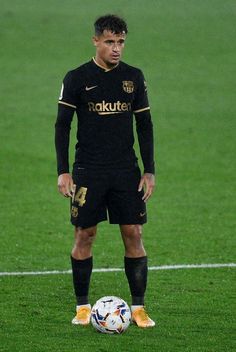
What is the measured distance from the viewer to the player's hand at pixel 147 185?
11.3m

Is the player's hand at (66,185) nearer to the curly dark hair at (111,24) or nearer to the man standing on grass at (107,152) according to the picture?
the man standing on grass at (107,152)

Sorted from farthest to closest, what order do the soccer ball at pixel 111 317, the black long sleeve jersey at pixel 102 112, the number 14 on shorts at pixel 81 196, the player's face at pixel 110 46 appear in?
the number 14 on shorts at pixel 81 196, the black long sleeve jersey at pixel 102 112, the player's face at pixel 110 46, the soccer ball at pixel 111 317

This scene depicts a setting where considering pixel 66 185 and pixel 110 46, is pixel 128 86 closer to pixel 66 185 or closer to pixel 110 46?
pixel 110 46

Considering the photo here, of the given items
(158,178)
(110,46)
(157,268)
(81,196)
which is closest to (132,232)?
(81,196)

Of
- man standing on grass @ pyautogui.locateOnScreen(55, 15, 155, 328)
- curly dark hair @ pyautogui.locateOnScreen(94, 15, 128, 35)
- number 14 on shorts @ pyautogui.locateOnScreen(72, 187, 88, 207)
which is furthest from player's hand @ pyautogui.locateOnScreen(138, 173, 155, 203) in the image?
curly dark hair @ pyautogui.locateOnScreen(94, 15, 128, 35)

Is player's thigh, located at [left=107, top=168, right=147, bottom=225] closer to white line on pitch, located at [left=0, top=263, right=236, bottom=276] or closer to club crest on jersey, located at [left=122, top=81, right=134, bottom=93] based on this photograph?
club crest on jersey, located at [left=122, top=81, right=134, bottom=93]

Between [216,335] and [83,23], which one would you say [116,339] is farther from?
[83,23]

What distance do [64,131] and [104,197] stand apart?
0.69 meters

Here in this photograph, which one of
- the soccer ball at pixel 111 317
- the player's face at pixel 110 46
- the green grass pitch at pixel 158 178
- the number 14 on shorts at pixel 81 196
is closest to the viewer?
the soccer ball at pixel 111 317

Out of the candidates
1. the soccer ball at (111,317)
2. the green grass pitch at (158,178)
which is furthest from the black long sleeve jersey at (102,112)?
the green grass pitch at (158,178)

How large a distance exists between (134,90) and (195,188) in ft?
31.1

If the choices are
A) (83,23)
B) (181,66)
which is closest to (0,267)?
(181,66)

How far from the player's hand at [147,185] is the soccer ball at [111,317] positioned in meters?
1.04

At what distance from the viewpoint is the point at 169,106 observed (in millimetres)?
27750
